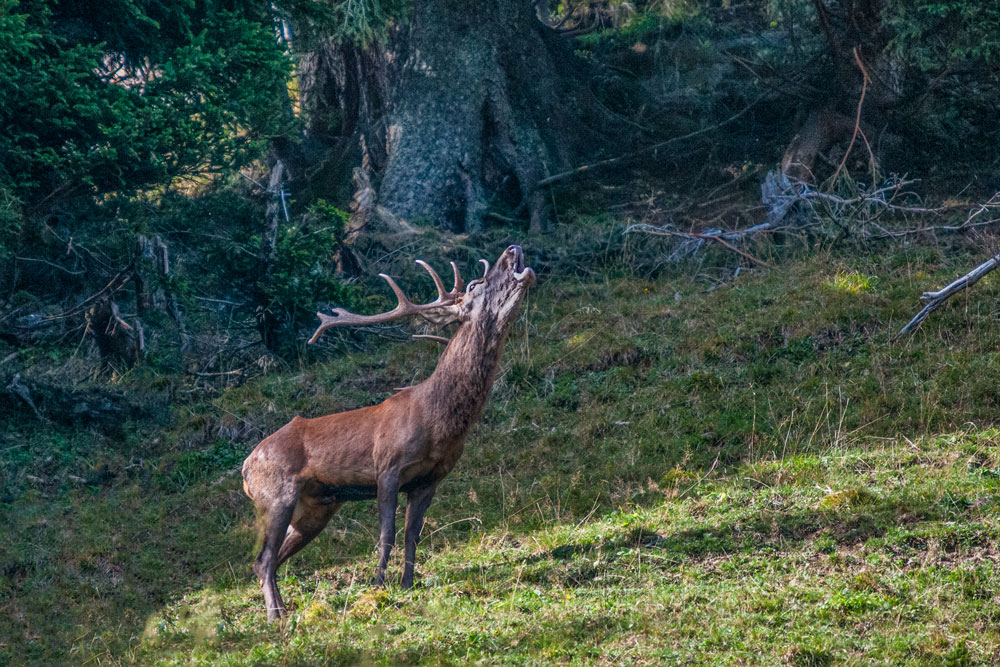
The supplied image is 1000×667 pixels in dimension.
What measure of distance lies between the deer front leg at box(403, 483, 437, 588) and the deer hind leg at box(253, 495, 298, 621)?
2.76 feet

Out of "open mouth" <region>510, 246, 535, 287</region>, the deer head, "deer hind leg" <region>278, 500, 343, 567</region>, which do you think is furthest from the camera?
"deer hind leg" <region>278, 500, 343, 567</region>

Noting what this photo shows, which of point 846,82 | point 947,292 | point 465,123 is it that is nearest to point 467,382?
point 947,292

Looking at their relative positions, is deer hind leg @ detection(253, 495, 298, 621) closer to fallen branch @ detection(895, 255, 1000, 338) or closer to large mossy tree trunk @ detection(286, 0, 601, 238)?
fallen branch @ detection(895, 255, 1000, 338)

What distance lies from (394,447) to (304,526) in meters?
1.07

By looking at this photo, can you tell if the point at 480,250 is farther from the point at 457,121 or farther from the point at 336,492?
the point at 336,492

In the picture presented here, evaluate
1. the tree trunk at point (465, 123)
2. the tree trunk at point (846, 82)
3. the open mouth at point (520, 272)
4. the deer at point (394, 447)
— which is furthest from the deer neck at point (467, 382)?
the tree trunk at point (465, 123)

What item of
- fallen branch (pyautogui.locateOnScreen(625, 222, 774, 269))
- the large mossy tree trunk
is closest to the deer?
fallen branch (pyautogui.locateOnScreen(625, 222, 774, 269))

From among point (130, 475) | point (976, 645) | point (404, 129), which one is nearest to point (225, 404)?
point (130, 475)

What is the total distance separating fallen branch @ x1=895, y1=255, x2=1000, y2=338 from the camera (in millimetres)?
10766

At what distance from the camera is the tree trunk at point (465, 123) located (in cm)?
1814

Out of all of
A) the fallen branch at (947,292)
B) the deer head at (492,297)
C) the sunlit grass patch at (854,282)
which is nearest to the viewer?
the deer head at (492,297)

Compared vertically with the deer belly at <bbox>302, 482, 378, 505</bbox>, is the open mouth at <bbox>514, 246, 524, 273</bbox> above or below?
above

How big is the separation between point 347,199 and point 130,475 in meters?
9.08

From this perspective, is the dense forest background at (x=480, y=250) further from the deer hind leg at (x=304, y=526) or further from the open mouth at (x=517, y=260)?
the open mouth at (x=517, y=260)
